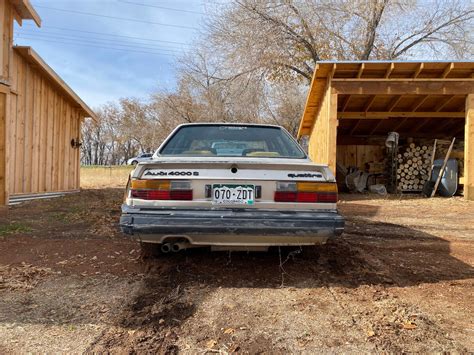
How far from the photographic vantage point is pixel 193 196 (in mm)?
3139

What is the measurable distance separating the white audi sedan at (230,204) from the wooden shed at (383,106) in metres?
6.24

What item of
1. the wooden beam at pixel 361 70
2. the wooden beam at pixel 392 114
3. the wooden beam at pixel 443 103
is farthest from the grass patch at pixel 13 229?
the wooden beam at pixel 443 103

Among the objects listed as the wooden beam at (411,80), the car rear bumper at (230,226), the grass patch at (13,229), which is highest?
the wooden beam at (411,80)

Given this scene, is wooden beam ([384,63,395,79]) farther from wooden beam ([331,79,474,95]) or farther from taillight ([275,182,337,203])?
taillight ([275,182,337,203])

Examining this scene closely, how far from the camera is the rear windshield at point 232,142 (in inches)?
160

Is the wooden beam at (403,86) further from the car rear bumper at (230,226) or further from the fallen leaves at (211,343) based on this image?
the fallen leaves at (211,343)

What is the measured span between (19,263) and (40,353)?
2.04m

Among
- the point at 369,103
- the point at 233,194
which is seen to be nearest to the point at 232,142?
the point at 233,194

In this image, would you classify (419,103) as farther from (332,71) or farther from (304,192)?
(304,192)

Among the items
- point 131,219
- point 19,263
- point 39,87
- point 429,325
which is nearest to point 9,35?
point 39,87

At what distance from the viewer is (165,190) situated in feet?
10.3

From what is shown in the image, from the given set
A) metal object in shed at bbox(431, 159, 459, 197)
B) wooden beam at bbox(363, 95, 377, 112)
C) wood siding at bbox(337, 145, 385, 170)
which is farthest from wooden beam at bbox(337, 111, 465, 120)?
wood siding at bbox(337, 145, 385, 170)

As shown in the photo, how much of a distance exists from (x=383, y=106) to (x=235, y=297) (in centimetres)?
1031

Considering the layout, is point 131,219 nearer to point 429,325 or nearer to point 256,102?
point 429,325
